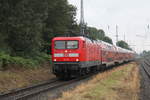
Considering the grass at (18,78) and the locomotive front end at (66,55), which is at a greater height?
the locomotive front end at (66,55)

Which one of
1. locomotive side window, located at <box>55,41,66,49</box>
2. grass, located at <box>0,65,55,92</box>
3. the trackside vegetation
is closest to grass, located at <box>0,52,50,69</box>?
the trackside vegetation

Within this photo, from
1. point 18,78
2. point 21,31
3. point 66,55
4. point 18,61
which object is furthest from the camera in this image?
point 21,31

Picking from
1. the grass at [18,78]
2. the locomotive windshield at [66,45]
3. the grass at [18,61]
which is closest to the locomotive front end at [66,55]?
the locomotive windshield at [66,45]

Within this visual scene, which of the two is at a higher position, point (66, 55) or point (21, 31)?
point (21, 31)

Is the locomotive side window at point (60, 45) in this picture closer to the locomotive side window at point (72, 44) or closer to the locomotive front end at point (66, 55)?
the locomotive front end at point (66, 55)

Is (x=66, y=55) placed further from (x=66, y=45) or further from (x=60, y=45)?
(x=60, y=45)

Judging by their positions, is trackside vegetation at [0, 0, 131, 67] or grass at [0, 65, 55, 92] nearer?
grass at [0, 65, 55, 92]

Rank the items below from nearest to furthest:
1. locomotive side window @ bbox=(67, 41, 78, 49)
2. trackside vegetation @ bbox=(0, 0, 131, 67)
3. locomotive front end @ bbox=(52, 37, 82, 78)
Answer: locomotive front end @ bbox=(52, 37, 82, 78)
locomotive side window @ bbox=(67, 41, 78, 49)
trackside vegetation @ bbox=(0, 0, 131, 67)

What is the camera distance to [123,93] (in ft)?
43.8

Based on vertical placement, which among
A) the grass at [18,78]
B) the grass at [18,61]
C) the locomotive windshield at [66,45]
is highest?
the locomotive windshield at [66,45]

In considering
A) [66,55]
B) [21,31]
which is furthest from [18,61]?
[66,55]

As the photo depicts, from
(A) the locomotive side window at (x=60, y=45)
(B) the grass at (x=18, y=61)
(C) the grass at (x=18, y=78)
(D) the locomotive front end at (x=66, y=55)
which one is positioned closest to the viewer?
(C) the grass at (x=18, y=78)

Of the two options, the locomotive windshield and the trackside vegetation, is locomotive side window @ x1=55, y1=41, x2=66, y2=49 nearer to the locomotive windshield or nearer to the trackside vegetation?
the locomotive windshield

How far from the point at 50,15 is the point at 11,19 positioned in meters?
14.5
